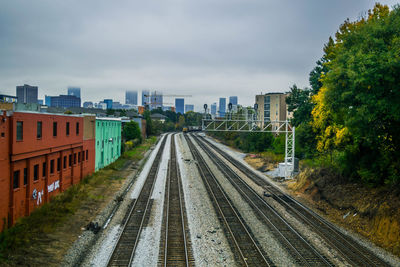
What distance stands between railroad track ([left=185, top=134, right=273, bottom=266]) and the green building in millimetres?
14073

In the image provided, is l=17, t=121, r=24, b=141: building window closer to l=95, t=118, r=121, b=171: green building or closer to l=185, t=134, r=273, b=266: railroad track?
l=185, t=134, r=273, b=266: railroad track

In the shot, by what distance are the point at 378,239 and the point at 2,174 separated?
17.8 meters

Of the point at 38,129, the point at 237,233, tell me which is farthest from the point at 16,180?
the point at 237,233

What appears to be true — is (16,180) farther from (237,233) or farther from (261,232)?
(261,232)

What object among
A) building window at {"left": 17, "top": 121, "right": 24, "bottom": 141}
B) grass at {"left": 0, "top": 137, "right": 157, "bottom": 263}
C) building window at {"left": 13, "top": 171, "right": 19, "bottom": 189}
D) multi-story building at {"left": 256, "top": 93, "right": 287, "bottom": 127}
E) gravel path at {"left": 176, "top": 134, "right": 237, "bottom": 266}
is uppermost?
multi-story building at {"left": 256, "top": 93, "right": 287, "bottom": 127}

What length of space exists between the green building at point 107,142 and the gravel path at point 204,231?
11733mm

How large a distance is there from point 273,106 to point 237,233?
253ft

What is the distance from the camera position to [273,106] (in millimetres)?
89000

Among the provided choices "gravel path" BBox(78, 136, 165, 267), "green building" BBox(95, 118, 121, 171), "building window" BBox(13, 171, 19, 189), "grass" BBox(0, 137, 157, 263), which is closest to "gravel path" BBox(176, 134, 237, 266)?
"gravel path" BBox(78, 136, 165, 267)

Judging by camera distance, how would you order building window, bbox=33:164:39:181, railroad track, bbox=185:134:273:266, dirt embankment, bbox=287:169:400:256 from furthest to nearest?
1. building window, bbox=33:164:39:181
2. dirt embankment, bbox=287:169:400:256
3. railroad track, bbox=185:134:273:266

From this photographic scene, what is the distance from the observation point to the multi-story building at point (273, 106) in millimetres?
86500

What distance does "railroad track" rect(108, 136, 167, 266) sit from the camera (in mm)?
12383

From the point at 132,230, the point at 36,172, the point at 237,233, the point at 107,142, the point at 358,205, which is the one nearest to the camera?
the point at 237,233

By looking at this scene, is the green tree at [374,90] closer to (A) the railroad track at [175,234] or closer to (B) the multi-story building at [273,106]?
(A) the railroad track at [175,234]
